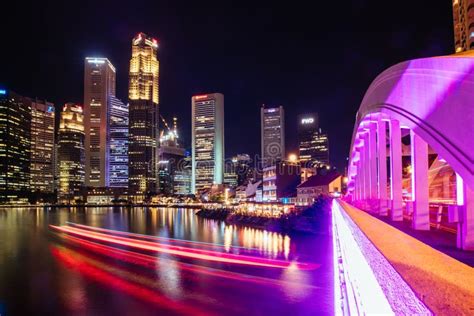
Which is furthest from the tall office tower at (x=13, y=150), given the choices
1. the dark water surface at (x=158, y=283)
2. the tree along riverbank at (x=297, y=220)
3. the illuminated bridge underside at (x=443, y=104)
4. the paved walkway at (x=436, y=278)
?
the paved walkway at (x=436, y=278)

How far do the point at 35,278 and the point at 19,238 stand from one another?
25717 mm

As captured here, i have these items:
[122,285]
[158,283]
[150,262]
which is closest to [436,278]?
[158,283]

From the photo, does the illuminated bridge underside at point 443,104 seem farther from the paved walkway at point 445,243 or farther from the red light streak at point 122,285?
the red light streak at point 122,285

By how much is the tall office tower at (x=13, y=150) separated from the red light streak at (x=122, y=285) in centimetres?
15689

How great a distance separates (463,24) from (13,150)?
173 metres

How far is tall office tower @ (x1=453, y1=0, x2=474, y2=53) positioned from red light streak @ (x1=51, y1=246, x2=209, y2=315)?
63288 mm

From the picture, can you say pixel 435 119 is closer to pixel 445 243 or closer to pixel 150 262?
pixel 445 243

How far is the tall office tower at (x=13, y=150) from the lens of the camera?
538ft

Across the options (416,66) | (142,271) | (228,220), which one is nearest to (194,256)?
(142,271)

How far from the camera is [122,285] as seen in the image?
22359mm

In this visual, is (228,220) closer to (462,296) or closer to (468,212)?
(468,212)

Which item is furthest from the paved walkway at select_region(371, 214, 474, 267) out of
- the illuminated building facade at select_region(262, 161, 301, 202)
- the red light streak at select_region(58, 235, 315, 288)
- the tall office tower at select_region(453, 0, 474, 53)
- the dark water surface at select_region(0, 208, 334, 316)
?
the illuminated building facade at select_region(262, 161, 301, 202)

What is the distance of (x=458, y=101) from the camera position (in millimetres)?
9359

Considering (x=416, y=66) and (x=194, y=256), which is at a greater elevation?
(x=416, y=66)
